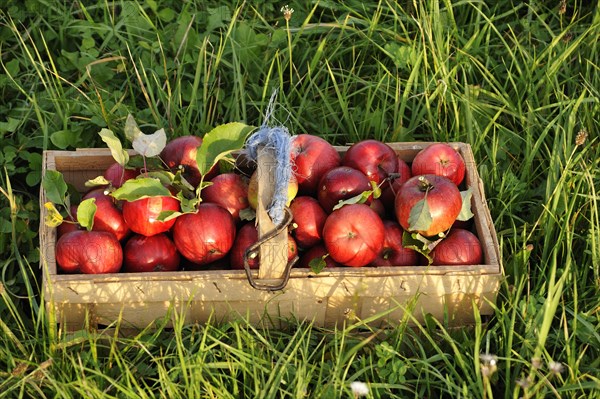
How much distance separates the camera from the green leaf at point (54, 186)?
9.39ft

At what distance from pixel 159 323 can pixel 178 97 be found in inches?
46.0

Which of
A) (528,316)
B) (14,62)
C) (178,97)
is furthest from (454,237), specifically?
(14,62)

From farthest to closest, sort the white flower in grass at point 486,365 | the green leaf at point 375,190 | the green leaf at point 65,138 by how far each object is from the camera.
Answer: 1. the green leaf at point 65,138
2. the green leaf at point 375,190
3. the white flower in grass at point 486,365

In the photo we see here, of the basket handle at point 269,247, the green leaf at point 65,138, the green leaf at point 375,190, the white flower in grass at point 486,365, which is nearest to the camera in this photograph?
the white flower in grass at point 486,365

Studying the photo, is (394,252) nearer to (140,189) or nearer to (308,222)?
(308,222)

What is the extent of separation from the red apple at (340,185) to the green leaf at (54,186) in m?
0.80

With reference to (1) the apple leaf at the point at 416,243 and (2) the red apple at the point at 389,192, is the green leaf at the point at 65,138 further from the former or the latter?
(1) the apple leaf at the point at 416,243

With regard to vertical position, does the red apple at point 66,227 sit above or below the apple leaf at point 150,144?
below

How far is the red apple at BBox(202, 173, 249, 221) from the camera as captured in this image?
2910 millimetres

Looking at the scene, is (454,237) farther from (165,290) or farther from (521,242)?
(165,290)

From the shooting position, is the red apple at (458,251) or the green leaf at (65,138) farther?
the green leaf at (65,138)

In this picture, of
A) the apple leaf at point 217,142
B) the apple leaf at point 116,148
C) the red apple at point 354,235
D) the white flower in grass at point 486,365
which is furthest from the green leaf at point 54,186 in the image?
the white flower in grass at point 486,365

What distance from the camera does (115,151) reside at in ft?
9.48

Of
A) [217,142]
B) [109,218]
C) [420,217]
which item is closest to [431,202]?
[420,217]
